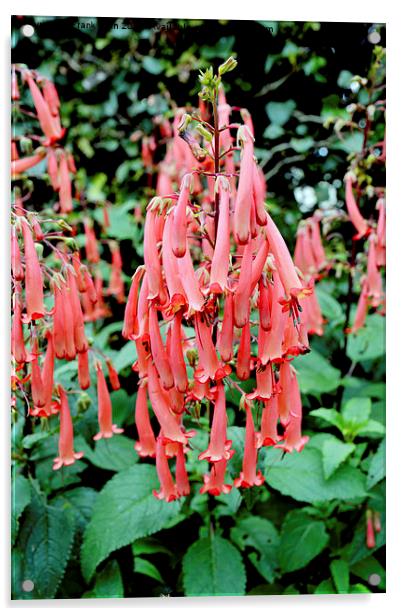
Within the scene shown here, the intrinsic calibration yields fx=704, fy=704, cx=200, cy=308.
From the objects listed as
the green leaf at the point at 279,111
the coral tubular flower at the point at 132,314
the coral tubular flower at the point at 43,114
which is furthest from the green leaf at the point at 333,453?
the coral tubular flower at the point at 43,114

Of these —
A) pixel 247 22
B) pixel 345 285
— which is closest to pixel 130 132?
pixel 247 22

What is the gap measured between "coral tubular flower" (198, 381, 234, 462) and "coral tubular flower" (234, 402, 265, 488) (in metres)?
0.04

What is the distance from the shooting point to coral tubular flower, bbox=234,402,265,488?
1362 millimetres

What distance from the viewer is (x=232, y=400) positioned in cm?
157

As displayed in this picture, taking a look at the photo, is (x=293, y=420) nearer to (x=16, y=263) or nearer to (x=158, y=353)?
(x=158, y=353)

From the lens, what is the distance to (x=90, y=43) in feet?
6.24

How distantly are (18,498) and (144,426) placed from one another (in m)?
0.40

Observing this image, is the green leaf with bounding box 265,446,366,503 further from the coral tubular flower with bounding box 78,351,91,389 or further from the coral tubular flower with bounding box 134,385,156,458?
the coral tubular flower with bounding box 78,351,91,389

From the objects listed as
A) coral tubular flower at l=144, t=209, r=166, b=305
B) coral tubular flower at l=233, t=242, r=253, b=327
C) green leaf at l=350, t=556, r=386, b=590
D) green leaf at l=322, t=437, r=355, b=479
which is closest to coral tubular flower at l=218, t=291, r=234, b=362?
coral tubular flower at l=233, t=242, r=253, b=327

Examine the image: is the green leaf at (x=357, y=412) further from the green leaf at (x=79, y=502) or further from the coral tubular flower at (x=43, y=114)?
the coral tubular flower at (x=43, y=114)

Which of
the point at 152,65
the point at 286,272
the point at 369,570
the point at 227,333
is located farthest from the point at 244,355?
the point at 152,65

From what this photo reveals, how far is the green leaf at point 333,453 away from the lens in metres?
1.69

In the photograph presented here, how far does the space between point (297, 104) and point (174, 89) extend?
37cm
